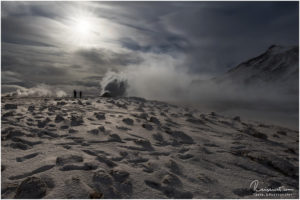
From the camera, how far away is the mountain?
4128cm

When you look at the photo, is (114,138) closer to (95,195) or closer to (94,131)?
(94,131)

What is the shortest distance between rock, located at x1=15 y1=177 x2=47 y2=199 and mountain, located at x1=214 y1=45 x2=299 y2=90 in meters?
41.5

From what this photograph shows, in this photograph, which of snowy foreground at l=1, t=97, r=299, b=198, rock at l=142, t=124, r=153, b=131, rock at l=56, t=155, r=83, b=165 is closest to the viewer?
snowy foreground at l=1, t=97, r=299, b=198

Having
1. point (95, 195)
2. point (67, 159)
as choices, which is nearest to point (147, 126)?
point (67, 159)

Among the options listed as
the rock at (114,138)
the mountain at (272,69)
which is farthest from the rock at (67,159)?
Answer: the mountain at (272,69)

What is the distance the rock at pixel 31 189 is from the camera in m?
2.03

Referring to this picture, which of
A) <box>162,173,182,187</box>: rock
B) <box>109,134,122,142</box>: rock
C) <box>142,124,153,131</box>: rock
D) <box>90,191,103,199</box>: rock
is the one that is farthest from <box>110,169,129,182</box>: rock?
<box>142,124,153,131</box>: rock

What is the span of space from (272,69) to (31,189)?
57.8 metres

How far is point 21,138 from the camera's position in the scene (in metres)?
3.57

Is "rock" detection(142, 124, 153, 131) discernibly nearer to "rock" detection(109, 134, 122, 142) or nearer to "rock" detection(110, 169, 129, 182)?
"rock" detection(109, 134, 122, 142)

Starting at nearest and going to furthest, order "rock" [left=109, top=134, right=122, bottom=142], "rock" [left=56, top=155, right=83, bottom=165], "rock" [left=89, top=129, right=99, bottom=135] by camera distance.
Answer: "rock" [left=56, top=155, right=83, bottom=165], "rock" [left=109, top=134, right=122, bottom=142], "rock" [left=89, top=129, right=99, bottom=135]

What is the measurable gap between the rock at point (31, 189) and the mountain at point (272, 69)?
136ft

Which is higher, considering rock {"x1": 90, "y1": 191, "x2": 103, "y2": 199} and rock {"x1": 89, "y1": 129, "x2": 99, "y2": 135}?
rock {"x1": 89, "y1": 129, "x2": 99, "y2": 135}

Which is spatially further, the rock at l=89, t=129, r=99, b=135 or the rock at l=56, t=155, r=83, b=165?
the rock at l=89, t=129, r=99, b=135
